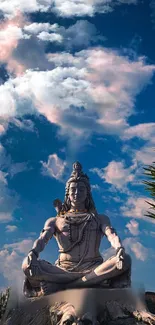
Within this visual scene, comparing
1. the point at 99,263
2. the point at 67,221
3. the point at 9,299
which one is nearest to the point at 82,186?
the point at 67,221

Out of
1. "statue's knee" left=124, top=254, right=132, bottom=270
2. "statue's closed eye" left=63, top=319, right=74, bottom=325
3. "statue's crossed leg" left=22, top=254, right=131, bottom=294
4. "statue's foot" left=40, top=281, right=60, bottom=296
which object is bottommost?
"statue's closed eye" left=63, top=319, right=74, bottom=325

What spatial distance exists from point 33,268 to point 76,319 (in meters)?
1.58

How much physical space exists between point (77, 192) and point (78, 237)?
43.1 inches

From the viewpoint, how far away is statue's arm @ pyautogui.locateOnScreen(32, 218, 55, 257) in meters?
11.0

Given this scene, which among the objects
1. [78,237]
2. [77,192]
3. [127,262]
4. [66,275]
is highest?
[77,192]

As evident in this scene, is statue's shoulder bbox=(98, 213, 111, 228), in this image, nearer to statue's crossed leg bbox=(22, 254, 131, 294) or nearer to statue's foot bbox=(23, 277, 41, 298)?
statue's crossed leg bbox=(22, 254, 131, 294)

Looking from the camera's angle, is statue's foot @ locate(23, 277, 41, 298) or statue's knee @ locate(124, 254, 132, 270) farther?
statue's foot @ locate(23, 277, 41, 298)

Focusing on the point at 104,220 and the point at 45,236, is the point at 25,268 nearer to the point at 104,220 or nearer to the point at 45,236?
the point at 45,236

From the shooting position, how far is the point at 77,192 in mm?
11898

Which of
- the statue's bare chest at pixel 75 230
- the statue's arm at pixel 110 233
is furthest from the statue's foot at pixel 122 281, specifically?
the statue's bare chest at pixel 75 230

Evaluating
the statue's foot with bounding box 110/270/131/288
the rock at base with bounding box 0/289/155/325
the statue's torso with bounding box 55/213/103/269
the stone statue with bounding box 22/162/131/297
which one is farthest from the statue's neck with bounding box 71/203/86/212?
the rock at base with bounding box 0/289/155/325

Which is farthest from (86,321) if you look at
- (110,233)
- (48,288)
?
(110,233)

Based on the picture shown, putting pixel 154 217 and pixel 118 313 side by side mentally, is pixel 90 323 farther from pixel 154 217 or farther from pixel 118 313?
pixel 154 217

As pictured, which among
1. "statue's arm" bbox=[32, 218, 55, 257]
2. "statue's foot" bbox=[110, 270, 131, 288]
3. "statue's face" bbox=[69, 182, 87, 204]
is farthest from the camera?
"statue's face" bbox=[69, 182, 87, 204]
